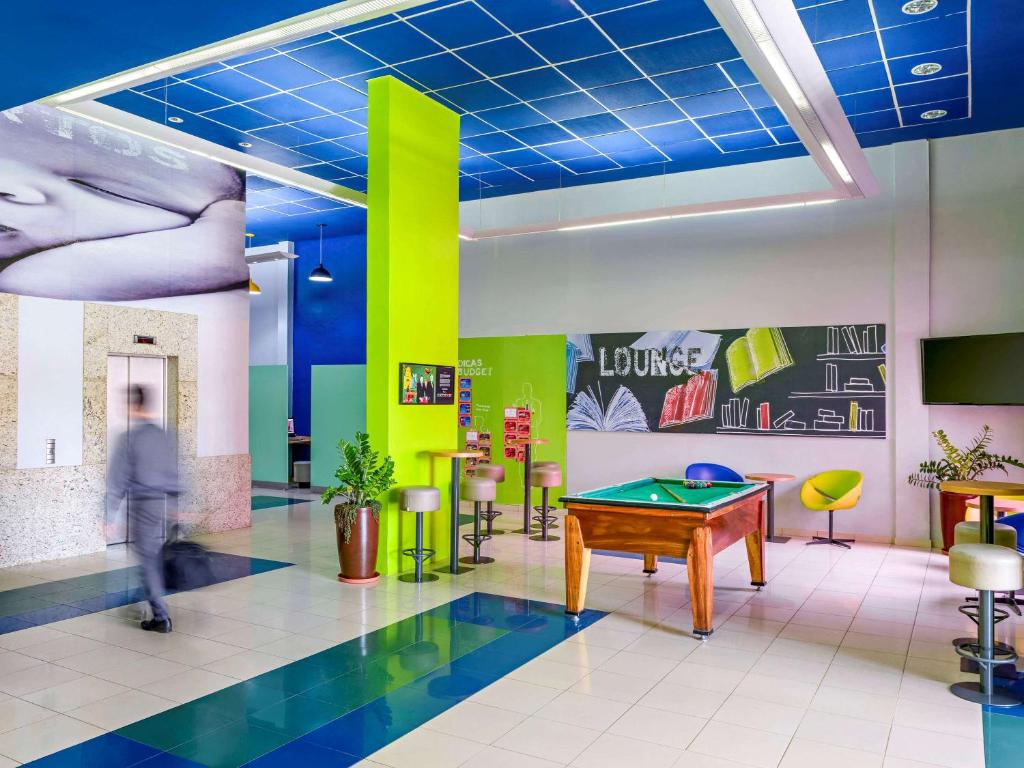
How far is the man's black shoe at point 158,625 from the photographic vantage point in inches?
215

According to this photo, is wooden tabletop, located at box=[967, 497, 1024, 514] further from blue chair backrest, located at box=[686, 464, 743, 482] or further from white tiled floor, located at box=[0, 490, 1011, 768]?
blue chair backrest, located at box=[686, 464, 743, 482]

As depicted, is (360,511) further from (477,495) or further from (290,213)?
(290,213)

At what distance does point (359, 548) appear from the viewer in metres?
6.80

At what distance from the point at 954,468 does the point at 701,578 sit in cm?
457

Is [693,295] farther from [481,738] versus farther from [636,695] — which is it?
[481,738]

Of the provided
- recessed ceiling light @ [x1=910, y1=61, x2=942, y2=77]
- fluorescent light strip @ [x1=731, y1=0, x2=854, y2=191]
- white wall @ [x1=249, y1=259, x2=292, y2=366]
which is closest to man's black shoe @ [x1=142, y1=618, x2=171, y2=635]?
fluorescent light strip @ [x1=731, y1=0, x2=854, y2=191]

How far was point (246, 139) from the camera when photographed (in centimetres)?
892

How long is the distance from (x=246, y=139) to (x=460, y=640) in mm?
6402

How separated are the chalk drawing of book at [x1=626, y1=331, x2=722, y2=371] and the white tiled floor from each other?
3.16 meters

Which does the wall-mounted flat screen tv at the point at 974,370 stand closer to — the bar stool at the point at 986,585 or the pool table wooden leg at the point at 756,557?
the pool table wooden leg at the point at 756,557

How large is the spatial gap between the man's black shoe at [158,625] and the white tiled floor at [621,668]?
111 millimetres

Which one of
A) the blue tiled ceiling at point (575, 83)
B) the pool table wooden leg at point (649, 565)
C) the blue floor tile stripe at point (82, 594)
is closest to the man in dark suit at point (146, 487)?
the blue floor tile stripe at point (82, 594)

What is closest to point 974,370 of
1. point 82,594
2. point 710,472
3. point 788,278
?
point 788,278

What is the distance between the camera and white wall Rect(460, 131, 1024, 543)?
8.61 metres
